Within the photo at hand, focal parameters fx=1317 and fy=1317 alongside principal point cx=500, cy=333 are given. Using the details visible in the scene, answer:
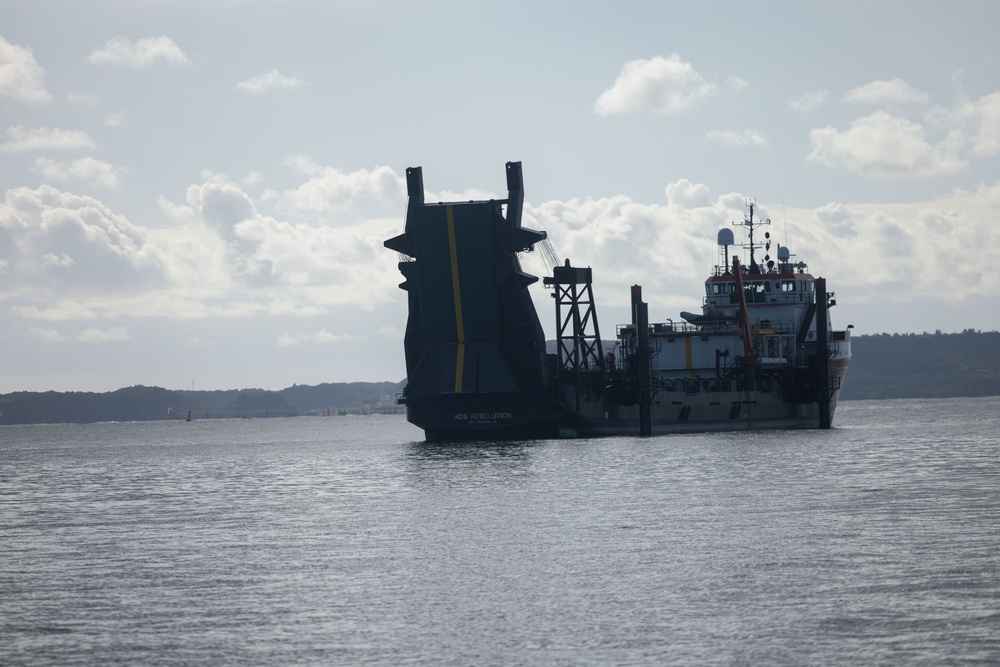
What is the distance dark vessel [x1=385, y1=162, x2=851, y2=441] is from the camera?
212ft

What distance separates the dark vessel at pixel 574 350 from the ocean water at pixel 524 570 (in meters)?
15.8

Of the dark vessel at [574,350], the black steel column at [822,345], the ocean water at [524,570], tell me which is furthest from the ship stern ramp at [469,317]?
the black steel column at [822,345]

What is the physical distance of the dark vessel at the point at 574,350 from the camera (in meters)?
64.8

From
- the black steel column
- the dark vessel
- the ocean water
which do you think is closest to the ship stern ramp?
the dark vessel

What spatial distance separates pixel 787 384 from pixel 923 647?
217 feet

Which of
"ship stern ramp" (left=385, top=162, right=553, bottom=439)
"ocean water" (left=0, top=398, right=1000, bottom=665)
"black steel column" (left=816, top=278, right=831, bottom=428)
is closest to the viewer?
"ocean water" (left=0, top=398, right=1000, bottom=665)

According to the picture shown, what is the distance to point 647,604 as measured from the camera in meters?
21.8

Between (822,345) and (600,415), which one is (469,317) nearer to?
(600,415)

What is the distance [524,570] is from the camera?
84.4 feet

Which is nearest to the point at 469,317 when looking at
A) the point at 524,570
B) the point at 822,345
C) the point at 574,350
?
the point at 574,350

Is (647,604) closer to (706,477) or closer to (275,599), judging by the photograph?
(275,599)

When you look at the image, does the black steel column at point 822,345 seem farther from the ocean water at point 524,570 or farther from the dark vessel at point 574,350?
the ocean water at point 524,570

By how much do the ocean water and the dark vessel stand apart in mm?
15775

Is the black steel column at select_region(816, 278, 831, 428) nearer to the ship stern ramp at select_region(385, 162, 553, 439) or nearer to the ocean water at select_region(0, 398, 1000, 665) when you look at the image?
the ship stern ramp at select_region(385, 162, 553, 439)
